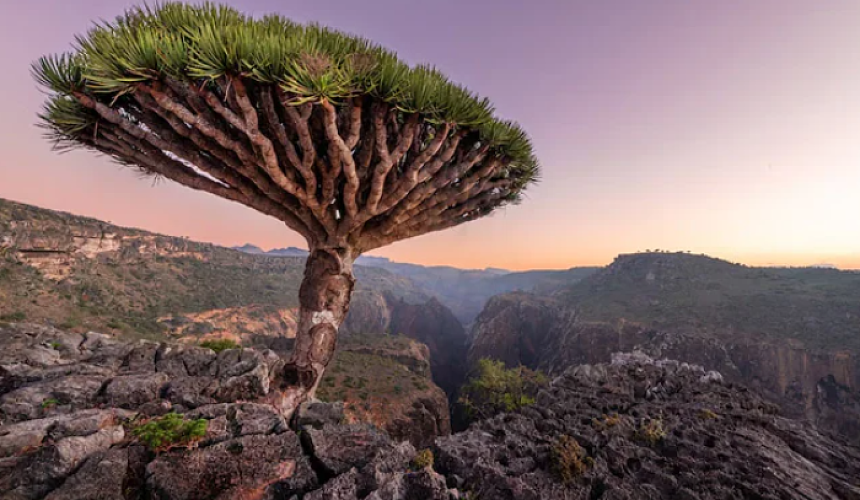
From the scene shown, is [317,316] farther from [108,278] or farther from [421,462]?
[108,278]

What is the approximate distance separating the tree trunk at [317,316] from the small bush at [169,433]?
228 cm

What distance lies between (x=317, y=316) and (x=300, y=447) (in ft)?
8.36

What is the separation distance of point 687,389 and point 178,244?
6847 cm

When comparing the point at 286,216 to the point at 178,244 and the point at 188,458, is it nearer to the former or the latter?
the point at 188,458

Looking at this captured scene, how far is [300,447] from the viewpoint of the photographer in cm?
363

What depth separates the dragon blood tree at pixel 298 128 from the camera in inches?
146

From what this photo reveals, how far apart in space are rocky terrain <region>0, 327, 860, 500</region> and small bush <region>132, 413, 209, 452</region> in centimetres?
5

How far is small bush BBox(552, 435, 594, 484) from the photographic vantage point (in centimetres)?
433

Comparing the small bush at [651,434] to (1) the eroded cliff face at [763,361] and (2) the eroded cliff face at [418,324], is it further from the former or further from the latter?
(2) the eroded cliff face at [418,324]

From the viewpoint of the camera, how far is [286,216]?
5.88 meters

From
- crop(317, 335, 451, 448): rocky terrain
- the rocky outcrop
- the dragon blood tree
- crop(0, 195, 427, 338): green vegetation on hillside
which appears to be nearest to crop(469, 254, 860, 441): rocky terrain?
crop(317, 335, 451, 448): rocky terrain

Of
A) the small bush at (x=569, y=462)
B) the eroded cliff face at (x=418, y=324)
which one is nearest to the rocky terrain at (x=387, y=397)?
the small bush at (x=569, y=462)

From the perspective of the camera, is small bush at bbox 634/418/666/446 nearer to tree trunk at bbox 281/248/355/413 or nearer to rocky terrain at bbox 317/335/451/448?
tree trunk at bbox 281/248/355/413

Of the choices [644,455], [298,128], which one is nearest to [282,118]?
[298,128]
